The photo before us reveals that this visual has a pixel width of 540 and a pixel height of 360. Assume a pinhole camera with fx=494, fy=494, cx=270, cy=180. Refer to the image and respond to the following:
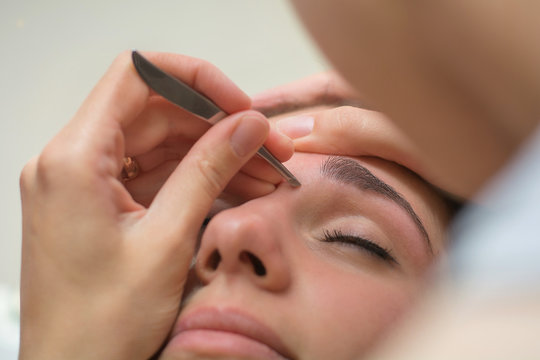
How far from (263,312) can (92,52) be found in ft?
3.77

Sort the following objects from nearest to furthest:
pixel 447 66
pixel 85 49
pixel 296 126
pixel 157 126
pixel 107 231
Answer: pixel 447 66 → pixel 107 231 → pixel 157 126 → pixel 296 126 → pixel 85 49

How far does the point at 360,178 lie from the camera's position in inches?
27.8

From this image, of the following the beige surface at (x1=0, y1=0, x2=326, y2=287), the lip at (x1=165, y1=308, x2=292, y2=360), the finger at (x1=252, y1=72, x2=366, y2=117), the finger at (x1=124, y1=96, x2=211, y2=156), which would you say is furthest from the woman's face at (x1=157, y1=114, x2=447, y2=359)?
the beige surface at (x1=0, y1=0, x2=326, y2=287)

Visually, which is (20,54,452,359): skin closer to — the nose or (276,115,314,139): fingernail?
the nose

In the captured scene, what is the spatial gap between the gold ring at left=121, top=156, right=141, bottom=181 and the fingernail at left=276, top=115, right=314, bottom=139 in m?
0.25

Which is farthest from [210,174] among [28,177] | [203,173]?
[28,177]

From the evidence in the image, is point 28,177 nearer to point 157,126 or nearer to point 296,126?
point 157,126

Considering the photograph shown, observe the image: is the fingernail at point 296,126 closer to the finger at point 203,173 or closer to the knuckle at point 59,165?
the finger at point 203,173

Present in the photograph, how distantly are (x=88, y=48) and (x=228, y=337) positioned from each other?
3.82ft

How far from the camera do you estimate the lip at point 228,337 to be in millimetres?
543

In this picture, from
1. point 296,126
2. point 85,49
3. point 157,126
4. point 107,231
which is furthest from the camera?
point 85,49

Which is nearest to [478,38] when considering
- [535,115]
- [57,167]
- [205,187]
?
[535,115]

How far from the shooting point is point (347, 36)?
0.42 metres

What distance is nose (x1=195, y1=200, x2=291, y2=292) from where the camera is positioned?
57 centimetres
